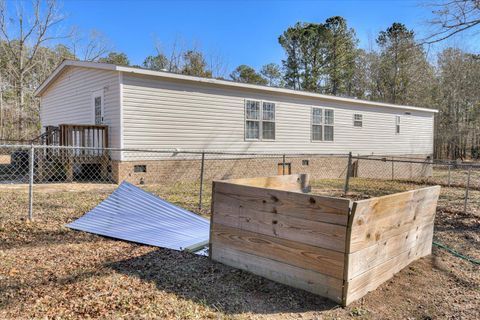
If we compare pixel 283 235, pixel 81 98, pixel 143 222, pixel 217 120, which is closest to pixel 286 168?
pixel 217 120

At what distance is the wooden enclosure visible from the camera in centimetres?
263

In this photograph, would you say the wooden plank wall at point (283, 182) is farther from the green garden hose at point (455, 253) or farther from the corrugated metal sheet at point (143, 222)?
the green garden hose at point (455, 253)

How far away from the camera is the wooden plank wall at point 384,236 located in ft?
8.61

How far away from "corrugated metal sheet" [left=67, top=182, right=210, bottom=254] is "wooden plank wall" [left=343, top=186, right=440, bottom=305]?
191 cm

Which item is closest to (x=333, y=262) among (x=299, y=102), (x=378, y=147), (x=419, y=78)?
(x=299, y=102)

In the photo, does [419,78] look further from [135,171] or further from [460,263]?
[460,263]

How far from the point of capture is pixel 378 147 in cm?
1678

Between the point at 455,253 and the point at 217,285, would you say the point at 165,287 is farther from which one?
the point at 455,253

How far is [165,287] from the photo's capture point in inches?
116

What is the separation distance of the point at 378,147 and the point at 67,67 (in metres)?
13.9

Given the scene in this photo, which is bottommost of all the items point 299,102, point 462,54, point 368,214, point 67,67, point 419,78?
point 368,214

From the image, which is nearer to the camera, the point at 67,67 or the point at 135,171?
the point at 135,171

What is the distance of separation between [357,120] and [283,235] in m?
13.8

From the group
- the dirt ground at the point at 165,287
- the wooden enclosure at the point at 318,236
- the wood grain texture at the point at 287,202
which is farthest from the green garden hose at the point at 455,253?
the wood grain texture at the point at 287,202
